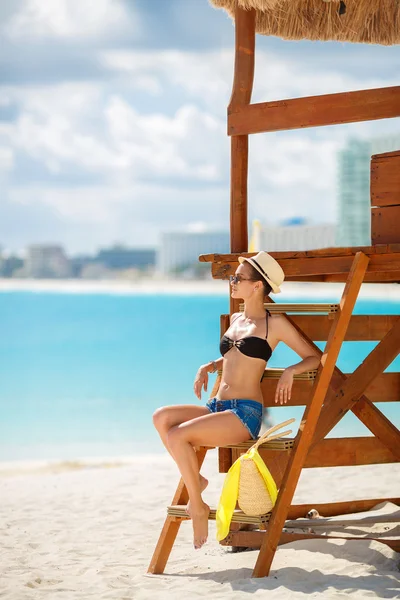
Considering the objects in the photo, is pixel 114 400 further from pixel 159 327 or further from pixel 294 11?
pixel 159 327

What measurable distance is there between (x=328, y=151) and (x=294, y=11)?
426 ft

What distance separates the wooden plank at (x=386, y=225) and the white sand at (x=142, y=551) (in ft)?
5.80

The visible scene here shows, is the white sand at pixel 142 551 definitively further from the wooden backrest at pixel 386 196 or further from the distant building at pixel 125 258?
the distant building at pixel 125 258

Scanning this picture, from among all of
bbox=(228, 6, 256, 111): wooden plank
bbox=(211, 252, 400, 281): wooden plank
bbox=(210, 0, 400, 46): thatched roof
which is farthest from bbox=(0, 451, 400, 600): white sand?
bbox=(210, 0, 400, 46): thatched roof

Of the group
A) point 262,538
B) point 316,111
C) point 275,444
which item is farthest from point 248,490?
point 316,111

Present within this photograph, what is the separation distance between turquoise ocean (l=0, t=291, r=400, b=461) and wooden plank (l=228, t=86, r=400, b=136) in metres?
6.08

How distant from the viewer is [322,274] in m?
5.76

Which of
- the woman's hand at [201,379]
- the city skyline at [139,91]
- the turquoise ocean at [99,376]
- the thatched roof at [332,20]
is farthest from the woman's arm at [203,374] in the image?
the city skyline at [139,91]

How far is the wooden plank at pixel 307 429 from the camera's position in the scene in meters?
4.79

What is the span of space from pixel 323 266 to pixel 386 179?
608 mm

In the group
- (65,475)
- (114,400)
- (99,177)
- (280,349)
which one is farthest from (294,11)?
(99,177)

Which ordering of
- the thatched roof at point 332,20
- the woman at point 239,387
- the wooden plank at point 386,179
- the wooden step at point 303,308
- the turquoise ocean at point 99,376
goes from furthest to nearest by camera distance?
the turquoise ocean at point 99,376, the thatched roof at point 332,20, the wooden plank at point 386,179, the wooden step at point 303,308, the woman at point 239,387

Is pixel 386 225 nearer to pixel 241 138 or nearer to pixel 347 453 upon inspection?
pixel 241 138

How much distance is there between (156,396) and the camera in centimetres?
2666
